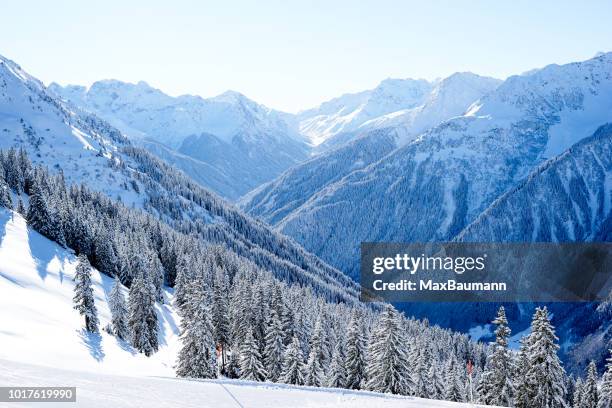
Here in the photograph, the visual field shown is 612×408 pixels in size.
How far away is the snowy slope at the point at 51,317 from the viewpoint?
4438 cm

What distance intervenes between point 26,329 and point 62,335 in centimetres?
635

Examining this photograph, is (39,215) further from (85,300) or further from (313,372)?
(313,372)

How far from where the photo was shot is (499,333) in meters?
48.8

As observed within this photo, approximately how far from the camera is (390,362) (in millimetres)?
51406

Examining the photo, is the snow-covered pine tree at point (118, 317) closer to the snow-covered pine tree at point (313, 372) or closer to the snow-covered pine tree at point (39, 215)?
the snow-covered pine tree at point (313, 372)

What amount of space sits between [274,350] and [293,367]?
5572 mm

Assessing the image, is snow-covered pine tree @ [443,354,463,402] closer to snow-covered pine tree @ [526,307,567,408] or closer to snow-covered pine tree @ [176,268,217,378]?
snow-covered pine tree @ [526,307,567,408]

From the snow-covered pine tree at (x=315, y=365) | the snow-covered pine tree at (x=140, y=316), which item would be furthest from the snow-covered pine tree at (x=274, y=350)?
the snow-covered pine tree at (x=140, y=316)

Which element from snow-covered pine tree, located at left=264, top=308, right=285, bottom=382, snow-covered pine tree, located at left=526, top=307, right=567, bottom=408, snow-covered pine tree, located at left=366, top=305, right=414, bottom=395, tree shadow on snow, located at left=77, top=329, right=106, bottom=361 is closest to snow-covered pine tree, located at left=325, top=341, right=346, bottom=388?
snow-covered pine tree, located at left=264, top=308, right=285, bottom=382

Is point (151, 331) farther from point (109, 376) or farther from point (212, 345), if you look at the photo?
point (109, 376)

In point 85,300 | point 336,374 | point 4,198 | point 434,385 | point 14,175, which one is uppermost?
point 14,175

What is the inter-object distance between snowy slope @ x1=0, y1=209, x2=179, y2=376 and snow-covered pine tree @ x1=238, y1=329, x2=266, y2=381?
832 centimetres

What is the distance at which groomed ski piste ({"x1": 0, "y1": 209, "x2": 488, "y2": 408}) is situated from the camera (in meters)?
28.6

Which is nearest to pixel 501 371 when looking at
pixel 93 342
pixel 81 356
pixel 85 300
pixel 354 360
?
pixel 354 360
